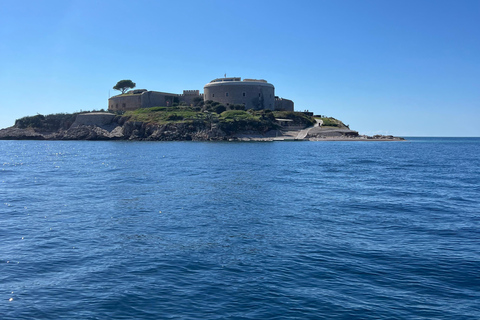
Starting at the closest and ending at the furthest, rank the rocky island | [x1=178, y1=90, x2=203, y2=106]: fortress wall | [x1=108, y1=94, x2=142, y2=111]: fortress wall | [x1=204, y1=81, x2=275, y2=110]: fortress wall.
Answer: the rocky island → [x1=204, y1=81, x2=275, y2=110]: fortress wall → [x1=108, y1=94, x2=142, y2=111]: fortress wall → [x1=178, y1=90, x2=203, y2=106]: fortress wall

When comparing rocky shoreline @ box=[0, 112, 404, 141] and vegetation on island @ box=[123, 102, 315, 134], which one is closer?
rocky shoreline @ box=[0, 112, 404, 141]

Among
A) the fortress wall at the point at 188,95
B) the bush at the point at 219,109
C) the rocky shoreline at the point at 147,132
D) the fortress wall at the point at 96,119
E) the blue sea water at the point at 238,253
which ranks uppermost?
the fortress wall at the point at 188,95

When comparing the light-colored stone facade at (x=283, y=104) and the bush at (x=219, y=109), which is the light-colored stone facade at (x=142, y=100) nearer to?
the bush at (x=219, y=109)

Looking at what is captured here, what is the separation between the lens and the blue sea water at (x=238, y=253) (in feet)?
29.9

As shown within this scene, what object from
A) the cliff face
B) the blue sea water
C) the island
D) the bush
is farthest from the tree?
the blue sea water

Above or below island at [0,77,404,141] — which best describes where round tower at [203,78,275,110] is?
above

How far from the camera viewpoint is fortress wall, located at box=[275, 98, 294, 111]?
4991 inches

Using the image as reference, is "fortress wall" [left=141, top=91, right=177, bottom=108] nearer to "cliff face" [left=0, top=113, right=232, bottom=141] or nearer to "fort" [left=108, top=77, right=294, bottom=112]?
"fort" [left=108, top=77, right=294, bottom=112]

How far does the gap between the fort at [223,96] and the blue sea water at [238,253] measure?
9101 cm

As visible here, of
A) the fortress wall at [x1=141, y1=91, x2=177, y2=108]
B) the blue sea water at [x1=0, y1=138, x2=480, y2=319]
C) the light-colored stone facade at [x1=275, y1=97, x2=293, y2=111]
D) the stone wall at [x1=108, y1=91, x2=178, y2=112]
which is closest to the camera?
the blue sea water at [x1=0, y1=138, x2=480, y2=319]

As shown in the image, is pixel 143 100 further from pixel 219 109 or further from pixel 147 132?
pixel 219 109

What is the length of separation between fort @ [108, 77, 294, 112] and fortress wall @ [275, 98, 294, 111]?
5.49m

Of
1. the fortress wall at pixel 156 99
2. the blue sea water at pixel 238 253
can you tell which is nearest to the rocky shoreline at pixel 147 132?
the fortress wall at pixel 156 99

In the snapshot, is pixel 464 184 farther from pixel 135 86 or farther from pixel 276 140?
pixel 135 86
